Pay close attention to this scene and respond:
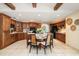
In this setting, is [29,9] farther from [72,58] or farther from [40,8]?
[72,58]

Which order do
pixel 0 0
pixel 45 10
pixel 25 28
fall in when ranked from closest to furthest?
pixel 0 0 < pixel 45 10 < pixel 25 28

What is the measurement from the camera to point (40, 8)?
6.34 m

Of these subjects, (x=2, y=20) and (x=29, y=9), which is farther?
(x=2, y=20)

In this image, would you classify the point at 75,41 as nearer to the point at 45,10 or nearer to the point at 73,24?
the point at 73,24

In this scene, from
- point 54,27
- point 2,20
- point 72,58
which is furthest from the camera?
point 54,27

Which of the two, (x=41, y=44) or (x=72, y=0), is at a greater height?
(x=72, y=0)

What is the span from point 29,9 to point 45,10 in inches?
32.9

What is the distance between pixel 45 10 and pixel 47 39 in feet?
5.04

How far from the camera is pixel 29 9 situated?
6344 millimetres

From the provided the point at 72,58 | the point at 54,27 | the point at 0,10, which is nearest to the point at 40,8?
the point at 0,10

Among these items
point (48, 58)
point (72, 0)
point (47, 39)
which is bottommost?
point (48, 58)

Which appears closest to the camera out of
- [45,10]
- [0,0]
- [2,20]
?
[0,0]

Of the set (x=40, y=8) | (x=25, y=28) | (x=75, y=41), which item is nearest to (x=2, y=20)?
(x=40, y=8)

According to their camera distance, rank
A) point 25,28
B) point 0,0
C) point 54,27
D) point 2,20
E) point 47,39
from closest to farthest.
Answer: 1. point 0,0
2. point 47,39
3. point 2,20
4. point 25,28
5. point 54,27
